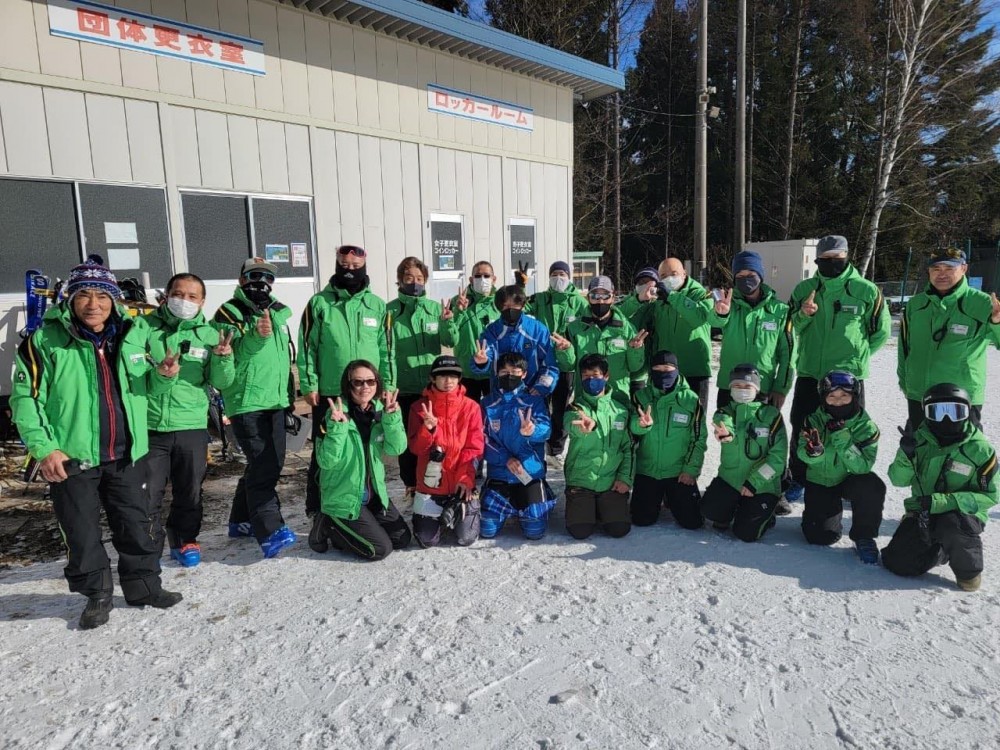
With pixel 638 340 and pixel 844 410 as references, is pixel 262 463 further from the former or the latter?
pixel 844 410

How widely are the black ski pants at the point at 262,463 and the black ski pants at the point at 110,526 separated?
0.57 m

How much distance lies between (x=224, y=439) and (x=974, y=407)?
5.68 meters

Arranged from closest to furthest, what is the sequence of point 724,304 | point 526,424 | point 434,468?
point 434,468, point 526,424, point 724,304

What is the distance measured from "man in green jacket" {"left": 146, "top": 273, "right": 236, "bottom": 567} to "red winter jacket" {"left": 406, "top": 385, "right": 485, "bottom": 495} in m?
1.20

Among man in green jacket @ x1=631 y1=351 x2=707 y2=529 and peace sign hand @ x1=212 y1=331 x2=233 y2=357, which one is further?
man in green jacket @ x1=631 y1=351 x2=707 y2=529

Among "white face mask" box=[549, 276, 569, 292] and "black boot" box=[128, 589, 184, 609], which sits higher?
"white face mask" box=[549, 276, 569, 292]

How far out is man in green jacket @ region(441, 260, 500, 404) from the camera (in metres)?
4.89

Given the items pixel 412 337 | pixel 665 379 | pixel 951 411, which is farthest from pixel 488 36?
pixel 951 411

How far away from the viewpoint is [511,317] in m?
4.63

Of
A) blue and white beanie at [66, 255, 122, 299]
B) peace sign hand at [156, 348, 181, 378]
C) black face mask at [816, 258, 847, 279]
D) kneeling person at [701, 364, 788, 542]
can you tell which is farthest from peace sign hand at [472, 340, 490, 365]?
black face mask at [816, 258, 847, 279]

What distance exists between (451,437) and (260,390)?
118 cm

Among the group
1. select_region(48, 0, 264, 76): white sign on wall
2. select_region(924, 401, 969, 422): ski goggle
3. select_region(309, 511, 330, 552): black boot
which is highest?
select_region(48, 0, 264, 76): white sign on wall

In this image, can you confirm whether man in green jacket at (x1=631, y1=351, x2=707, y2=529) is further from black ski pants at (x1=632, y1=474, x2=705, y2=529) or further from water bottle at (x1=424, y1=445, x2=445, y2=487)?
water bottle at (x1=424, y1=445, x2=445, y2=487)

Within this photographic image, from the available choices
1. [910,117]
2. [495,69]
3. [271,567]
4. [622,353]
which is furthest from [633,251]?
[271,567]
